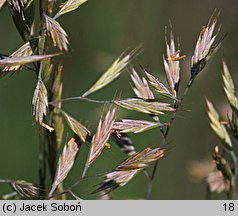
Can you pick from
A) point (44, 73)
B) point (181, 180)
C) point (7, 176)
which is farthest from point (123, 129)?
point (181, 180)

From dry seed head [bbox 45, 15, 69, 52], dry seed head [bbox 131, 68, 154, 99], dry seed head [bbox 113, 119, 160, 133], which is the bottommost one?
dry seed head [bbox 113, 119, 160, 133]

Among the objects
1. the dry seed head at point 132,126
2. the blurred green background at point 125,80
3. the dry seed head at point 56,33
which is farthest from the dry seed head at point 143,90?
the blurred green background at point 125,80

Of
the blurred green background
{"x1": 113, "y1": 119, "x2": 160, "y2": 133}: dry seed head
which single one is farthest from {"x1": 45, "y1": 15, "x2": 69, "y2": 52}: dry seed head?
the blurred green background

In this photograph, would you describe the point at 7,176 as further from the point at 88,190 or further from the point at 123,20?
the point at 123,20

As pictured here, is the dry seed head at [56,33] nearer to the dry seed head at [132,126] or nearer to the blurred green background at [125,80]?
the dry seed head at [132,126]

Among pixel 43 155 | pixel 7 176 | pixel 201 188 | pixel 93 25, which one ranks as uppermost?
pixel 93 25

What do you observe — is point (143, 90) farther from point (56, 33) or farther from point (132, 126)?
point (56, 33)

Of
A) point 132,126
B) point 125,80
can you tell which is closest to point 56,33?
point 132,126

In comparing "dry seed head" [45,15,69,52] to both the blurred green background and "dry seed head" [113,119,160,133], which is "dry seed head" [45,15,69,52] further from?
the blurred green background

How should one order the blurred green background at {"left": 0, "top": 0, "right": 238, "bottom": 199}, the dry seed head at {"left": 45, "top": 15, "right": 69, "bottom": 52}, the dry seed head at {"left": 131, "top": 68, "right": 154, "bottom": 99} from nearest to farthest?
the dry seed head at {"left": 45, "top": 15, "right": 69, "bottom": 52}, the dry seed head at {"left": 131, "top": 68, "right": 154, "bottom": 99}, the blurred green background at {"left": 0, "top": 0, "right": 238, "bottom": 199}
